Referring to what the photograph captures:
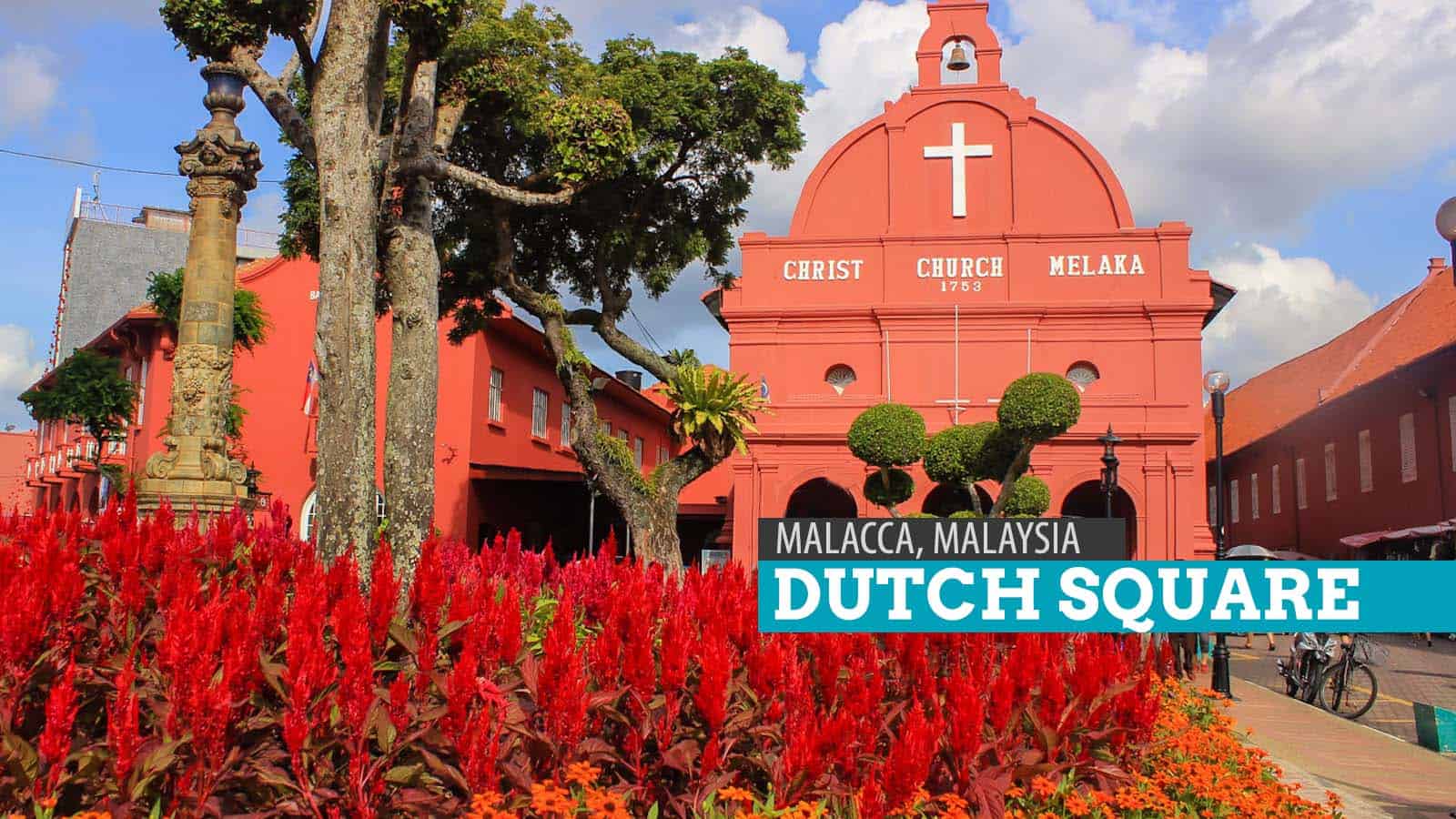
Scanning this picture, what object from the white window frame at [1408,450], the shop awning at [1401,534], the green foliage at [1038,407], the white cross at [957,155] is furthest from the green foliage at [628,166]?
the white window frame at [1408,450]

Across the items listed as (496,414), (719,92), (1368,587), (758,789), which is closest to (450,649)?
(758,789)

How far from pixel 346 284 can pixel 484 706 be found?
3756 millimetres

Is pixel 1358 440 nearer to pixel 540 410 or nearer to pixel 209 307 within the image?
pixel 540 410

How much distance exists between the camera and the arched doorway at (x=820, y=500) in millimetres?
25953

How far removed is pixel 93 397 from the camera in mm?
23844

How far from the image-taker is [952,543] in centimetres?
513

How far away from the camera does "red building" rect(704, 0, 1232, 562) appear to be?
78.0 feet

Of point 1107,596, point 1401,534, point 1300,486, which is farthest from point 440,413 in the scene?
point 1300,486

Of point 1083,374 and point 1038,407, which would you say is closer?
point 1038,407

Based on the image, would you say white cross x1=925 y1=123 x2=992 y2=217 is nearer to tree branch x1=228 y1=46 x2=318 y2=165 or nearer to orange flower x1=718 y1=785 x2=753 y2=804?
tree branch x1=228 y1=46 x2=318 y2=165

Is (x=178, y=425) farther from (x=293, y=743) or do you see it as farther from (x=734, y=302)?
(x=734, y=302)

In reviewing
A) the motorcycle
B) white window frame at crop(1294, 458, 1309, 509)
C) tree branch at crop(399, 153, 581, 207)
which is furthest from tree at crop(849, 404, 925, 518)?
white window frame at crop(1294, 458, 1309, 509)

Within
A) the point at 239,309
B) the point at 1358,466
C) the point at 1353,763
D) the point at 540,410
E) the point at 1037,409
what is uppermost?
the point at 239,309

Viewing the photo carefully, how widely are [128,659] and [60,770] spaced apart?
0.66m
